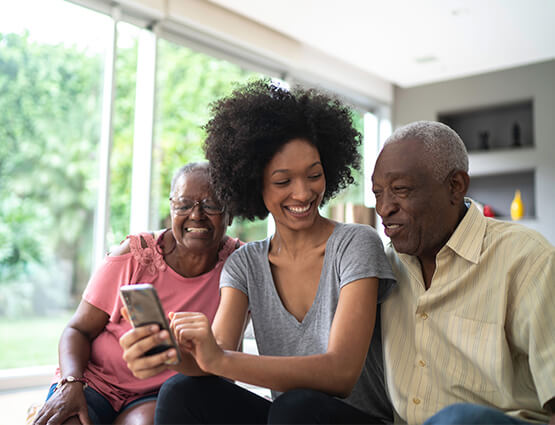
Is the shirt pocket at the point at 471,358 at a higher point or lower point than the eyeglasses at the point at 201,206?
lower

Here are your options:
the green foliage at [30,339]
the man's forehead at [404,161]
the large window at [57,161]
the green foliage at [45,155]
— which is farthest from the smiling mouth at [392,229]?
the green foliage at [30,339]

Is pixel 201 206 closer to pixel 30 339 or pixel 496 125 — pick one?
pixel 496 125

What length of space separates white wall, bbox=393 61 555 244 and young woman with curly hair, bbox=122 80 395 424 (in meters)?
4.99

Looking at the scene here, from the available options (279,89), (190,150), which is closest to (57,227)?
(190,150)

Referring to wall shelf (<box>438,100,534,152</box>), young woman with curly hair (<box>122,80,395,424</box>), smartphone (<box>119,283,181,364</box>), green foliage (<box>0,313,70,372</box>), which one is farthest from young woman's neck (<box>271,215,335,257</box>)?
green foliage (<box>0,313,70,372</box>)

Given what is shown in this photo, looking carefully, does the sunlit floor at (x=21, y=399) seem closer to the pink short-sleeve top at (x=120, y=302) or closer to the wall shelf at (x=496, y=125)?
the pink short-sleeve top at (x=120, y=302)

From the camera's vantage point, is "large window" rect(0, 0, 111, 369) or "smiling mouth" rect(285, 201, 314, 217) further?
"large window" rect(0, 0, 111, 369)

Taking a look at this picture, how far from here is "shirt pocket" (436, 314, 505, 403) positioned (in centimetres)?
134

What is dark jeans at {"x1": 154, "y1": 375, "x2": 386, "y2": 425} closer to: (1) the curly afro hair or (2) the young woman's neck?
(2) the young woman's neck

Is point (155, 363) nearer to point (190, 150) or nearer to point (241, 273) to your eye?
point (241, 273)

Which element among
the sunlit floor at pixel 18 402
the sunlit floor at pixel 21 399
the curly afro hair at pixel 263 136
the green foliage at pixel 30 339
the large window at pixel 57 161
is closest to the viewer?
the curly afro hair at pixel 263 136

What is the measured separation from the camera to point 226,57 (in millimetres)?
5301

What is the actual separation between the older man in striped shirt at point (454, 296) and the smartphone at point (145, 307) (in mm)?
612

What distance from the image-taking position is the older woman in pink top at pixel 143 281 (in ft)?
6.16
